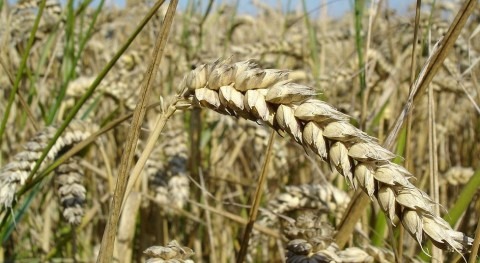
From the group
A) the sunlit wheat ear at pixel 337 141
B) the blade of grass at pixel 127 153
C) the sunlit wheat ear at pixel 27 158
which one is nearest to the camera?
the sunlit wheat ear at pixel 337 141

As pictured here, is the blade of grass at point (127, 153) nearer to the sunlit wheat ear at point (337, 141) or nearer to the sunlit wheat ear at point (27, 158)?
the sunlit wheat ear at point (337, 141)

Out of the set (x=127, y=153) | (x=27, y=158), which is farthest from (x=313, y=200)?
(x=127, y=153)

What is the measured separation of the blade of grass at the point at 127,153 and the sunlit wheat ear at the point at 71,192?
53 centimetres

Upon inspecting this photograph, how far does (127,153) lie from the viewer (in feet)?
2.07

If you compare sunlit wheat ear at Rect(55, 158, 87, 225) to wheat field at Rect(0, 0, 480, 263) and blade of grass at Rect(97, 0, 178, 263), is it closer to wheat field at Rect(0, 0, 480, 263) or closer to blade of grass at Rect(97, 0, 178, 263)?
wheat field at Rect(0, 0, 480, 263)

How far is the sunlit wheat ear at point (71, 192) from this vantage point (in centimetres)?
115

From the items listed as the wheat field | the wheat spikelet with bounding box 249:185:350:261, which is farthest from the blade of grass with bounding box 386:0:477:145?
the wheat spikelet with bounding box 249:185:350:261

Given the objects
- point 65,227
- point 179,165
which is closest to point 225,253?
point 179,165

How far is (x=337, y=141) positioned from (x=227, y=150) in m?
1.45

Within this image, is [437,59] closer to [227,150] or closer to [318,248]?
[318,248]

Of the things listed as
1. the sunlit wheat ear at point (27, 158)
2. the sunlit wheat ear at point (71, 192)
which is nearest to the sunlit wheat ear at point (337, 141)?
the sunlit wheat ear at point (27, 158)

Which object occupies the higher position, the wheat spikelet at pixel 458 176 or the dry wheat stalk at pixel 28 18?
the dry wheat stalk at pixel 28 18

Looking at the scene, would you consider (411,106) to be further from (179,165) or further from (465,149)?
(465,149)

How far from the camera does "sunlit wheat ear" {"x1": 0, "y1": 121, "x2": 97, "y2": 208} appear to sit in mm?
941
